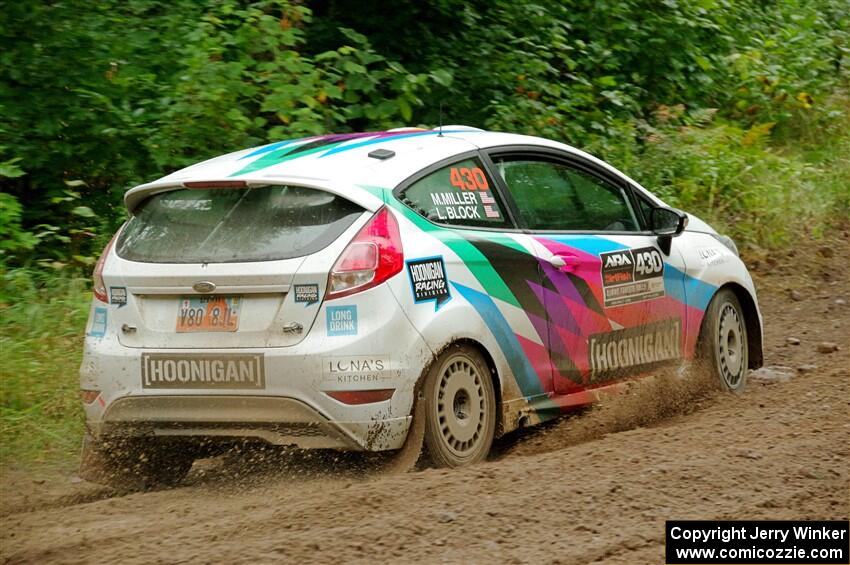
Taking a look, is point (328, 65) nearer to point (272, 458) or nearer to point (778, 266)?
point (778, 266)

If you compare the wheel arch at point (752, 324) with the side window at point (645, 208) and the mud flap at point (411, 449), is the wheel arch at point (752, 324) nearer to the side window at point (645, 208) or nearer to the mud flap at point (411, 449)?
the side window at point (645, 208)

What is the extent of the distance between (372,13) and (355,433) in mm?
7434

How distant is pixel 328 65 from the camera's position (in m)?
10.7

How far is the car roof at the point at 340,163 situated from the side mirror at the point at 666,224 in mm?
1103

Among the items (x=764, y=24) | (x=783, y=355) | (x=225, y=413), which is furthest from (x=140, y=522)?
(x=764, y=24)

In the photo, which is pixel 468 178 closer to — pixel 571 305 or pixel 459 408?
pixel 571 305

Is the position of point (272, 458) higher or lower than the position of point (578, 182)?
lower

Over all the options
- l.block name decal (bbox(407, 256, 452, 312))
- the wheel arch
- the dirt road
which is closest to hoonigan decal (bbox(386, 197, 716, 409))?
l.block name decal (bbox(407, 256, 452, 312))

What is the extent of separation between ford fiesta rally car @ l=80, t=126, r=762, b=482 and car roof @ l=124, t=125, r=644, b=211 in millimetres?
13

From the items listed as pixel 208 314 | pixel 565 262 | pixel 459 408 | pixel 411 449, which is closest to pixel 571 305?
pixel 565 262

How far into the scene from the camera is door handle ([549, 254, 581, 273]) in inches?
255

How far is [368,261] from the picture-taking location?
18.0 feet

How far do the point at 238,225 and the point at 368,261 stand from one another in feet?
2.14

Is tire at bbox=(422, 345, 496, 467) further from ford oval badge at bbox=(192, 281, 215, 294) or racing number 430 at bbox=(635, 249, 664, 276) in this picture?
racing number 430 at bbox=(635, 249, 664, 276)
